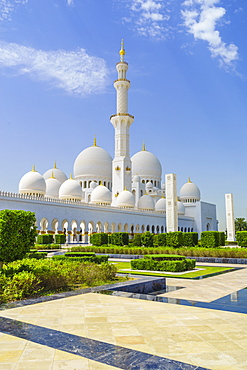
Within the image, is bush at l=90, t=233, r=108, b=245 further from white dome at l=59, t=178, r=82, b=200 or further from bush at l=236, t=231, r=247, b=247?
white dome at l=59, t=178, r=82, b=200

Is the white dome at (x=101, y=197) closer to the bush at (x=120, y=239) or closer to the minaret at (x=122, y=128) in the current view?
the minaret at (x=122, y=128)

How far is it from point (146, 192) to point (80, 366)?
49084 mm

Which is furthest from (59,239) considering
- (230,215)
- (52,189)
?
(230,215)

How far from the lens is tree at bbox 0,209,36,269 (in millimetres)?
7777

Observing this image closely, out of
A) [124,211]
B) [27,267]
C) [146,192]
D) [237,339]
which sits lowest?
[237,339]

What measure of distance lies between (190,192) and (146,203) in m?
15.4

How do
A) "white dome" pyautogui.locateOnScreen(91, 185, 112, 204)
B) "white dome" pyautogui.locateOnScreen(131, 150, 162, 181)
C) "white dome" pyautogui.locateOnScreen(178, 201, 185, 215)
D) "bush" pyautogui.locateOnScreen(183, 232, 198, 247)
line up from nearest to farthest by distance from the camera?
"bush" pyautogui.locateOnScreen(183, 232, 198, 247) → "white dome" pyautogui.locateOnScreen(91, 185, 112, 204) → "white dome" pyautogui.locateOnScreen(178, 201, 185, 215) → "white dome" pyautogui.locateOnScreen(131, 150, 162, 181)

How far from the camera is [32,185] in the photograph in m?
37.2

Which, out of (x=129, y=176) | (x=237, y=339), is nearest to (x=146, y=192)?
(x=129, y=176)

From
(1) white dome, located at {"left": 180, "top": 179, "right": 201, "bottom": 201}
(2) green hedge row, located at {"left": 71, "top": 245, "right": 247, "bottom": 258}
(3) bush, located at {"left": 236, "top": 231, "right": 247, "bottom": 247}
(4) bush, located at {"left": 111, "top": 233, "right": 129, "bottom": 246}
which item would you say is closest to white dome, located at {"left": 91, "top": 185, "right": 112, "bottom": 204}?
(4) bush, located at {"left": 111, "top": 233, "right": 129, "bottom": 246}

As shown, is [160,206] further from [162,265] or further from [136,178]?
[162,265]

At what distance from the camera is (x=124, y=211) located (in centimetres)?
4181

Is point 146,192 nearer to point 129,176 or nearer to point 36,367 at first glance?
point 129,176

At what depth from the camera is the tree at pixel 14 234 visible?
25.5 feet
